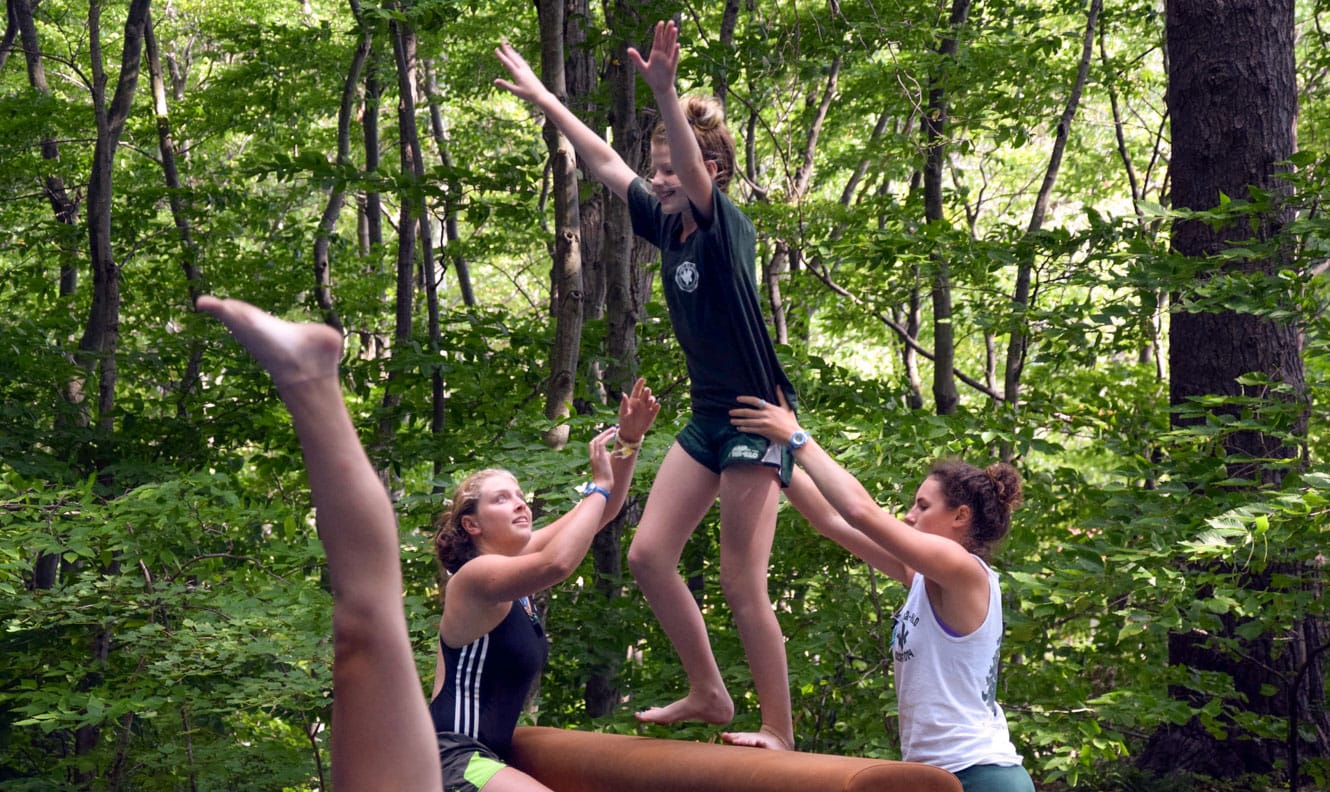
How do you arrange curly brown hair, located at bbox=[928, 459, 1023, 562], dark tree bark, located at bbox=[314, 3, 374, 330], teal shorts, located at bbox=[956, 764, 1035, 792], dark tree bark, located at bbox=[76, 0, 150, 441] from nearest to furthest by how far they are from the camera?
1. teal shorts, located at bbox=[956, 764, 1035, 792]
2. curly brown hair, located at bbox=[928, 459, 1023, 562]
3. dark tree bark, located at bbox=[76, 0, 150, 441]
4. dark tree bark, located at bbox=[314, 3, 374, 330]

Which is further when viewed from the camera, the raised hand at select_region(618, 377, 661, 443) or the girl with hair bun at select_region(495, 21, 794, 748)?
the raised hand at select_region(618, 377, 661, 443)

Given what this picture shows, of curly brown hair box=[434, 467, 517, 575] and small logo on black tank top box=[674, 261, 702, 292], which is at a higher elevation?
small logo on black tank top box=[674, 261, 702, 292]

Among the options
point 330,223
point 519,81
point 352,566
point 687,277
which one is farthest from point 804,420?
point 330,223

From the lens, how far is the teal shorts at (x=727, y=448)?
3.31m

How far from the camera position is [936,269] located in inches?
244

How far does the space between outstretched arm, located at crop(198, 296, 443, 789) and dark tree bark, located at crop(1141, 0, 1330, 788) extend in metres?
5.30

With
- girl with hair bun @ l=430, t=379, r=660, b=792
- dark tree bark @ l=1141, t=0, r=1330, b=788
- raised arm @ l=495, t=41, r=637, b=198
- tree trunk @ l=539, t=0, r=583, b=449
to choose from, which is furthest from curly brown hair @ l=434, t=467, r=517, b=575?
dark tree bark @ l=1141, t=0, r=1330, b=788

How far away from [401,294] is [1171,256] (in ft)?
21.4

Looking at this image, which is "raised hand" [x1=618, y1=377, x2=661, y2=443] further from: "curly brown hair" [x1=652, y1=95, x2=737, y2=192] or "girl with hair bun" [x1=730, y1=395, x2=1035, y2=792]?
"curly brown hair" [x1=652, y1=95, x2=737, y2=192]

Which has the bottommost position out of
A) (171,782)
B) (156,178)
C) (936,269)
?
(171,782)

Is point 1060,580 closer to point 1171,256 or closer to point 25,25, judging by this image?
point 1171,256

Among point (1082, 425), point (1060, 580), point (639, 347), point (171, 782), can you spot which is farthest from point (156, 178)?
point (1060, 580)

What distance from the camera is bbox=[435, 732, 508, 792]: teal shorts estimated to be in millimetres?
3135

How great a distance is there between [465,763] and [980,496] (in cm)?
162
